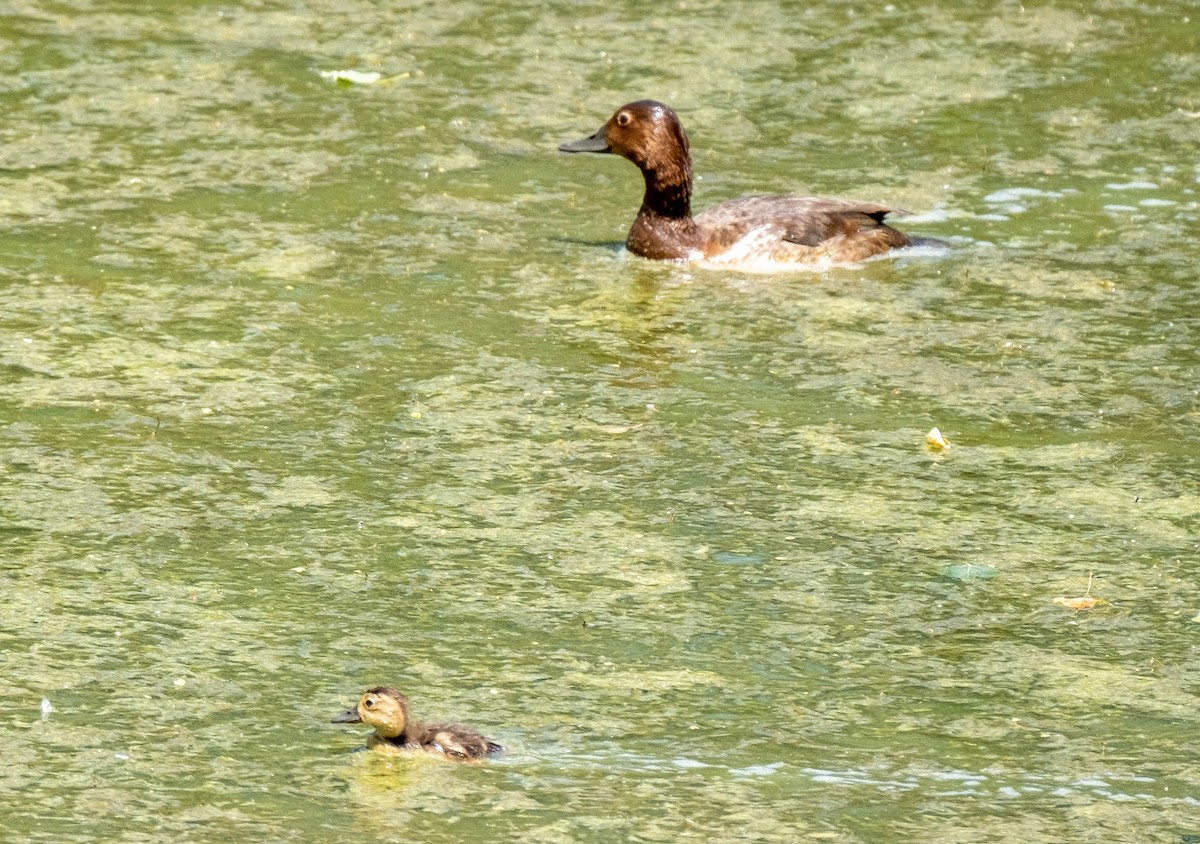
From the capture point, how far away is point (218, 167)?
9.28 metres

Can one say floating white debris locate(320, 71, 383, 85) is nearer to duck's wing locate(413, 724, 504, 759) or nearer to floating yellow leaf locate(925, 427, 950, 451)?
floating yellow leaf locate(925, 427, 950, 451)

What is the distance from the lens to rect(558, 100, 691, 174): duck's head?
342 inches

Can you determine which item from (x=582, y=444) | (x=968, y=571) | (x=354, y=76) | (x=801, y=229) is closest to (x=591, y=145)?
(x=801, y=229)

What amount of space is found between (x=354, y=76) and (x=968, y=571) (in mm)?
5838

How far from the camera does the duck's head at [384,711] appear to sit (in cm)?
A: 451

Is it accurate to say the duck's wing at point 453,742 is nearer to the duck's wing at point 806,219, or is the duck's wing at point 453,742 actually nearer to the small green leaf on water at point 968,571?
the small green leaf on water at point 968,571

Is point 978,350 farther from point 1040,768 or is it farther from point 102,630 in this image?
point 102,630

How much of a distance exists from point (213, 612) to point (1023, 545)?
2245 millimetres

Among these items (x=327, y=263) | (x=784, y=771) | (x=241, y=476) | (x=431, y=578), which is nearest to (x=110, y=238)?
(x=327, y=263)

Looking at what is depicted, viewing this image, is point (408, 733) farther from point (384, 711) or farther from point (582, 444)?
point (582, 444)

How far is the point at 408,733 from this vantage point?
14.9ft

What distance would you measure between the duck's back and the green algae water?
0.35 ft

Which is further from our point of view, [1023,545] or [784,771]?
[1023,545]

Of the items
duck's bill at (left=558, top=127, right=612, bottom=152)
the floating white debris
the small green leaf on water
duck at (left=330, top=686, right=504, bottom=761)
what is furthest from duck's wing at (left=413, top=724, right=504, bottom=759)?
the floating white debris
